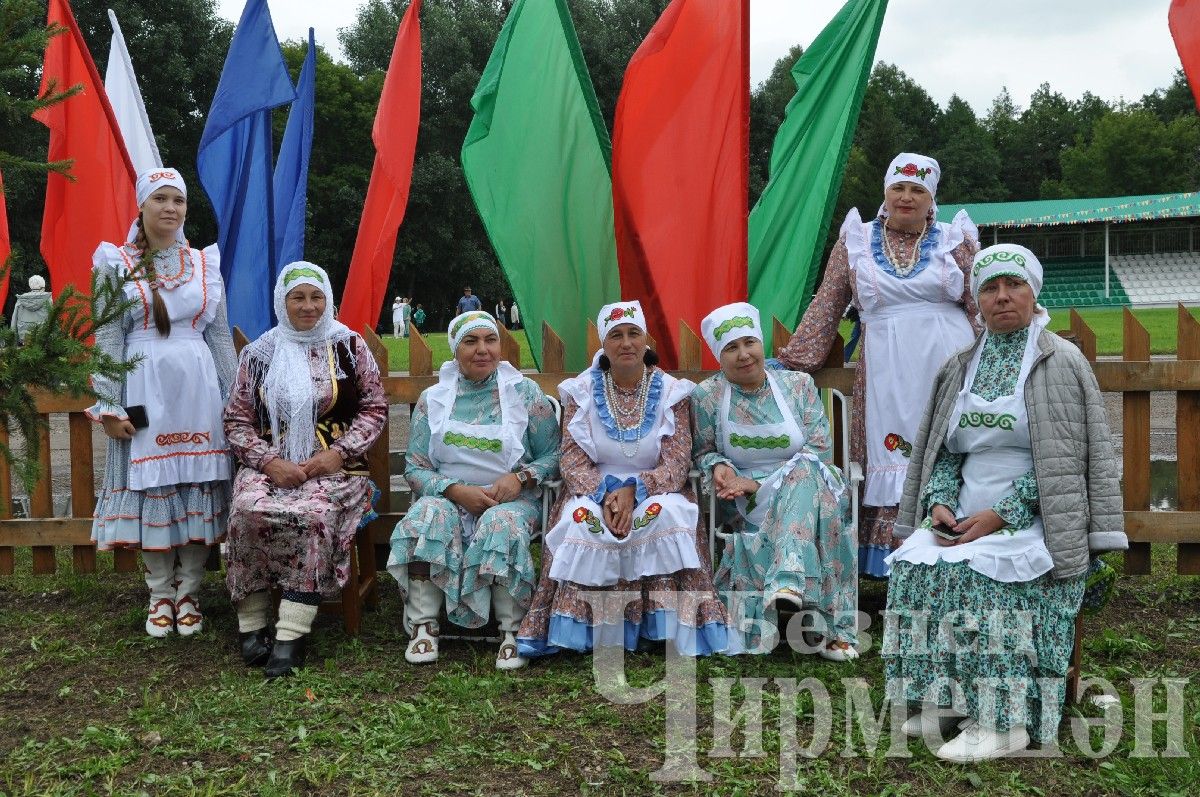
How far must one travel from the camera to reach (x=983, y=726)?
325 cm

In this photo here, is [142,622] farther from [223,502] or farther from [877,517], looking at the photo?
[877,517]

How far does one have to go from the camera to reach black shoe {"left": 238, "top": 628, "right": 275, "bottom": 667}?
4.21 metres

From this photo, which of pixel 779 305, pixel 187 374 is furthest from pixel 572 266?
pixel 187 374

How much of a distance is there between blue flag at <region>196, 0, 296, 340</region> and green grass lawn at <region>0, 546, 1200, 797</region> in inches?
69.2

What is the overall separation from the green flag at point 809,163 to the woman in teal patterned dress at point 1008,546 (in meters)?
1.74

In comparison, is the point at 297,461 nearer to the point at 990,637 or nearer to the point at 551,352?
the point at 551,352

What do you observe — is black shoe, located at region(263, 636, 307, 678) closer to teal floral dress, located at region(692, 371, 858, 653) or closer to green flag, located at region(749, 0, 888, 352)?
teal floral dress, located at region(692, 371, 858, 653)

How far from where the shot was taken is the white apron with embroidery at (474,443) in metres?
4.45

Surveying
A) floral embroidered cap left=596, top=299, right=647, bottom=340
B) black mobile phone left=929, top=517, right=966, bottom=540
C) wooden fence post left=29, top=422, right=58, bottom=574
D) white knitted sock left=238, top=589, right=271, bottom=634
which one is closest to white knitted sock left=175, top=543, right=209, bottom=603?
white knitted sock left=238, top=589, right=271, bottom=634

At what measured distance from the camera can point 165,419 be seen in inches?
176

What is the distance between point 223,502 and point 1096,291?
45495 mm

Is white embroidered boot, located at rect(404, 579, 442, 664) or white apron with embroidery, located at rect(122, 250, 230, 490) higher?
white apron with embroidery, located at rect(122, 250, 230, 490)

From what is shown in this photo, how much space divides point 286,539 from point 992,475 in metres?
2.66

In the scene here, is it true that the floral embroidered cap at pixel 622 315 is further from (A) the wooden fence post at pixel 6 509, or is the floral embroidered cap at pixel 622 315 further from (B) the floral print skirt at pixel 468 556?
(A) the wooden fence post at pixel 6 509
